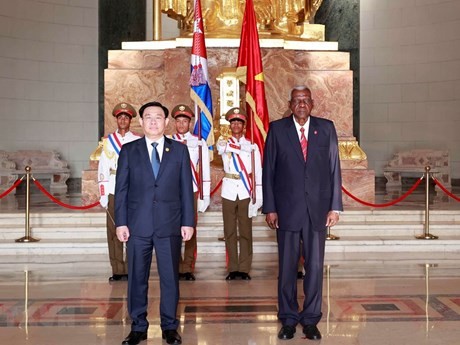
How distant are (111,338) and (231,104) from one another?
631 centimetres

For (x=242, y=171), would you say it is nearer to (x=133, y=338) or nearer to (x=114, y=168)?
(x=114, y=168)

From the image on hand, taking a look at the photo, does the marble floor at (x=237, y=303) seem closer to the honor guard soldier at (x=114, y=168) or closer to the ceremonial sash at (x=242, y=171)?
the honor guard soldier at (x=114, y=168)

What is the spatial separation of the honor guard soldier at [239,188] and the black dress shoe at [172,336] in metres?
2.56

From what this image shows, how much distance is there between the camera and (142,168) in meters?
5.02

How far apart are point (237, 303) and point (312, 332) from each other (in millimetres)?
1241

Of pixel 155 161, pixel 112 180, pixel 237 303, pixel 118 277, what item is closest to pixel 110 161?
pixel 112 180

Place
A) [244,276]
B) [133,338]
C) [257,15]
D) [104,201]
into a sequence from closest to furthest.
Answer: [133,338]
[104,201]
[244,276]
[257,15]

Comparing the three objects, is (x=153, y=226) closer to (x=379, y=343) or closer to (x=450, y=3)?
(x=379, y=343)

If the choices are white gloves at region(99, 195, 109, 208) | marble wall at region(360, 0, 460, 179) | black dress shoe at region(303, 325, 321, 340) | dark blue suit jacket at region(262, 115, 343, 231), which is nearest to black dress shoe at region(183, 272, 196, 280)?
white gloves at region(99, 195, 109, 208)

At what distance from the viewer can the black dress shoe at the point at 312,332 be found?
507 centimetres

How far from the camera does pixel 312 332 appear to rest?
200 inches

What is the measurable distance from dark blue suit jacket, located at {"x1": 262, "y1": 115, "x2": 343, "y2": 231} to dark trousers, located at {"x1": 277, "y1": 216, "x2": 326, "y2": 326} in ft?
0.26

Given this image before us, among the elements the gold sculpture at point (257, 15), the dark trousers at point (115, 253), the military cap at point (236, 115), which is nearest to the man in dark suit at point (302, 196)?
the military cap at point (236, 115)

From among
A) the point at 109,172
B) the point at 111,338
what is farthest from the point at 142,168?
the point at 109,172
